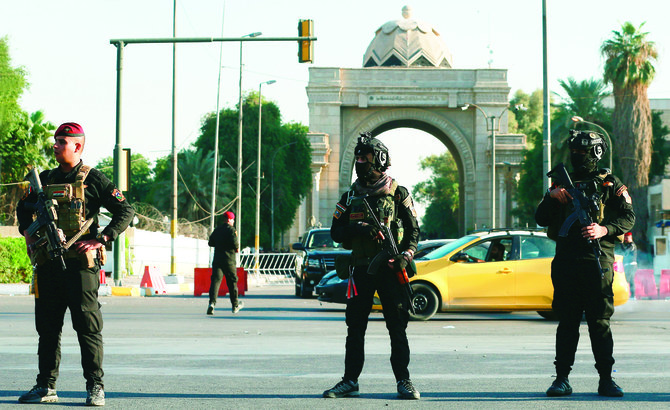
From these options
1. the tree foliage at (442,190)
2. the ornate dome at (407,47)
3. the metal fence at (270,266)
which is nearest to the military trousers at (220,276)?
the metal fence at (270,266)

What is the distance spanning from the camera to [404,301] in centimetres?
746

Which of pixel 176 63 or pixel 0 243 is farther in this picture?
pixel 176 63

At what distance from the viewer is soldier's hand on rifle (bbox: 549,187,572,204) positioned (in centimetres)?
746

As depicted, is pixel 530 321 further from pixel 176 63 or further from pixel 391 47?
pixel 391 47

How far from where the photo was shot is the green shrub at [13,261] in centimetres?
2903

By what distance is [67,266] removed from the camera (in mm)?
6918

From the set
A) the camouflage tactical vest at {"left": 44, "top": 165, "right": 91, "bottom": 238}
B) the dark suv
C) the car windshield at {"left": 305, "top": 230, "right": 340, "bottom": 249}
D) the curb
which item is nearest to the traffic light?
the dark suv

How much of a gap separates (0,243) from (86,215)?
22907 mm

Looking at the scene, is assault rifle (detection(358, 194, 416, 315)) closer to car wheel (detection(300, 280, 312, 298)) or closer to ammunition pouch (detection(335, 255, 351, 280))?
ammunition pouch (detection(335, 255, 351, 280))

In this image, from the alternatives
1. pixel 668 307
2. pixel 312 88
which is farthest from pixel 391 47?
pixel 668 307

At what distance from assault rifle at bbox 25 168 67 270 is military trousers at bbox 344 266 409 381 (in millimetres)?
2053

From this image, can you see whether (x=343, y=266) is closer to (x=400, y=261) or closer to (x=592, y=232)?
(x=400, y=261)

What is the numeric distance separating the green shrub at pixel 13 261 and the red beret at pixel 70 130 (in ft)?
75.3

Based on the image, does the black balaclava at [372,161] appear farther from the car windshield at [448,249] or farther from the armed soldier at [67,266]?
the car windshield at [448,249]
